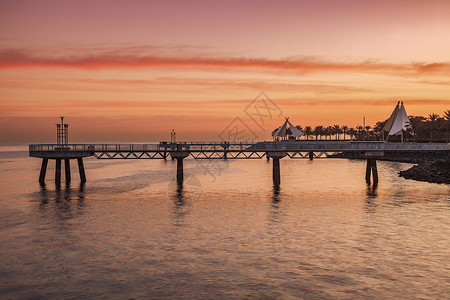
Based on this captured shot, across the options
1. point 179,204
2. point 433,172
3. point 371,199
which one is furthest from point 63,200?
point 433,172

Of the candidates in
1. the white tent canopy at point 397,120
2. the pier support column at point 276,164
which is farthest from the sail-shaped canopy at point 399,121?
the pier support column at point 276,164

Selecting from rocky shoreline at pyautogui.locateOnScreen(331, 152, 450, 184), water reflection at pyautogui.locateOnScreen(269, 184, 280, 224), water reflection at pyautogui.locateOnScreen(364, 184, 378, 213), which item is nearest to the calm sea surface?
water reflection at pyautogui.locateOnScreen(269, 184, 280, 224)

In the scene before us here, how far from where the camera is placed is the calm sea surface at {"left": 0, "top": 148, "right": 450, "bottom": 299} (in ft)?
73.2

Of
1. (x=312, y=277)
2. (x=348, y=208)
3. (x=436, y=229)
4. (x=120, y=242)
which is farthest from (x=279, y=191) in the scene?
(x=312, y=277)

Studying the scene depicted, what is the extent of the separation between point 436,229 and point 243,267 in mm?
20026

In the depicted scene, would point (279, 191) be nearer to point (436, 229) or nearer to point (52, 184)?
point (436, 229)

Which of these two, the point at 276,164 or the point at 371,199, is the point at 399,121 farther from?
the point at 371,199

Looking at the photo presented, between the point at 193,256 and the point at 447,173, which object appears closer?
the point at 193,256

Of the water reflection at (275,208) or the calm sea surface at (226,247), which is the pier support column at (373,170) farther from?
the water reflection at (275,208)

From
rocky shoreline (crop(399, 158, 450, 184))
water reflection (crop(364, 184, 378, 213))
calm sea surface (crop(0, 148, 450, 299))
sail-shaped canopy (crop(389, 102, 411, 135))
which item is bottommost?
calm sea surface (crop(0, 148, 450, 299))

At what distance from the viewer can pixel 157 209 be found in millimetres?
46219

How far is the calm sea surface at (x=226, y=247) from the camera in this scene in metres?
22.3

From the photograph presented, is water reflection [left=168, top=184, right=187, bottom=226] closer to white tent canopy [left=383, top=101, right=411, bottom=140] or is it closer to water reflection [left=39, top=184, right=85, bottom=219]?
water reflection [left=39, top=184, right=85, bottom=219]

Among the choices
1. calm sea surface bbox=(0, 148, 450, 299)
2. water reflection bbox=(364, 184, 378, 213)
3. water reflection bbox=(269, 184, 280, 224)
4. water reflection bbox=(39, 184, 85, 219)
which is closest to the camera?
calm sea surface bbox=(0, 148, 450, 299)
